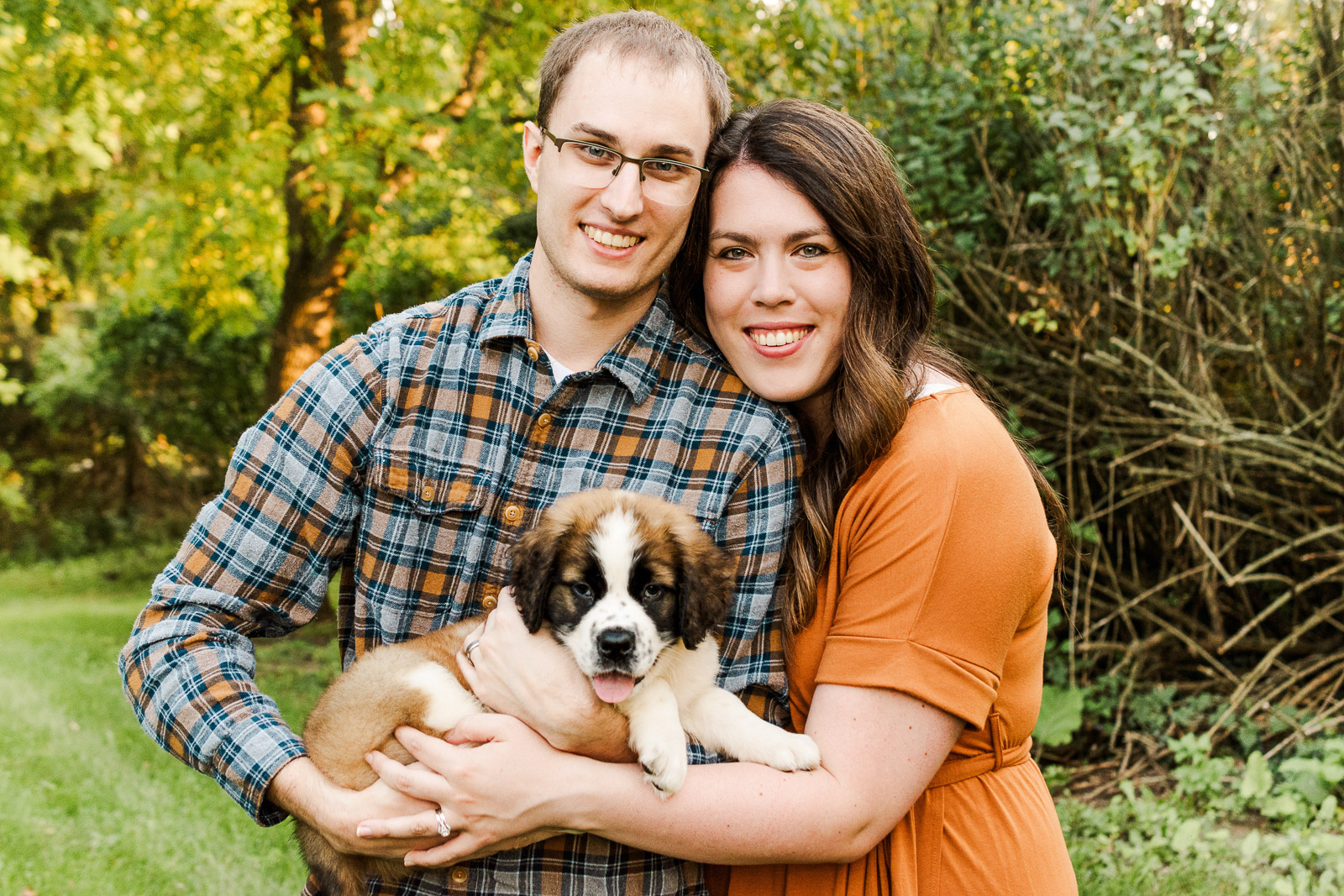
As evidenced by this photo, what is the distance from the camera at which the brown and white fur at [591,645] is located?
2293mm

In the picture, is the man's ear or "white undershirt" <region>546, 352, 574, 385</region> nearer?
"white undershirt" <region>546, 352, 574, 385</region>

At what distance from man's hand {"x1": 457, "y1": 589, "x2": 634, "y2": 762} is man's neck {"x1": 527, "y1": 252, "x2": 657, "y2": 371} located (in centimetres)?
74

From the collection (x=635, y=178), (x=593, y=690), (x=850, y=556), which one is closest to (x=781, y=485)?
(x=850, y=556)

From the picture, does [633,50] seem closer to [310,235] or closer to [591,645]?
[591,645]

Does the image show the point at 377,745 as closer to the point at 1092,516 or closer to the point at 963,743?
the point at 963,743

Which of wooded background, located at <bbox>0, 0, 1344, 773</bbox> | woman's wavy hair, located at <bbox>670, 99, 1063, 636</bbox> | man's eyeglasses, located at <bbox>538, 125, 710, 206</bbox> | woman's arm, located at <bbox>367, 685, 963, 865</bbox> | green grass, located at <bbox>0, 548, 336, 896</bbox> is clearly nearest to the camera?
woman's arm, located at <bbox>367, 685, 963, 865</bbox>

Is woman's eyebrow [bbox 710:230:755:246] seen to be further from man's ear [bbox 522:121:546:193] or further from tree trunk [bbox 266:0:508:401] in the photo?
tree trunk [bbox 266:0:508:401]

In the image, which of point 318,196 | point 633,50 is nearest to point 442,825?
point 633,50

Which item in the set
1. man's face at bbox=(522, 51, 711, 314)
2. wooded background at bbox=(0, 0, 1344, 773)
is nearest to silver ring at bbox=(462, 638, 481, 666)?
man's face at bbox=(522, 51, 711, 314)

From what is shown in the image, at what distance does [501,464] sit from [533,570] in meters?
0.29

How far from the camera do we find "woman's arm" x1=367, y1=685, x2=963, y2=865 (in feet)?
6.85

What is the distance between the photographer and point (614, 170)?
8.05ft

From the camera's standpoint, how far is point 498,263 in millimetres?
10070

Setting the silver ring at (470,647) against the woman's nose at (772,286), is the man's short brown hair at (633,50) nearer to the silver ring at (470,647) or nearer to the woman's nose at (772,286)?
the woman's nose at (772,286)
